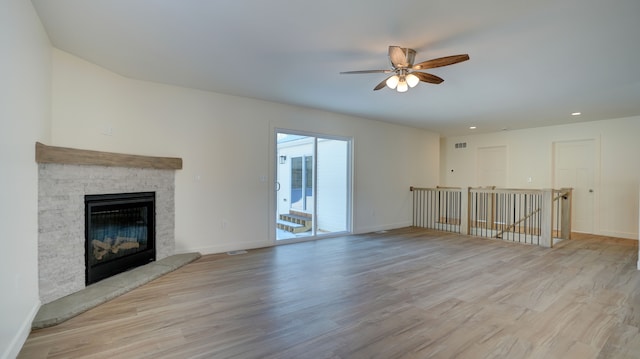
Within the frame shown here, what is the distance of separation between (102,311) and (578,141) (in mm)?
8964

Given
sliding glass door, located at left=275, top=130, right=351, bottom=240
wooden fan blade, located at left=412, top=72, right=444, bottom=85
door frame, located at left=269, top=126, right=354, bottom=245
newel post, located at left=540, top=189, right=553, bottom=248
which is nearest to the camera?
wooden fan blade, located at left=412, top=72, right=444, bottom=85

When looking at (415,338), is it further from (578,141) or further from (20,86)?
(578,141)

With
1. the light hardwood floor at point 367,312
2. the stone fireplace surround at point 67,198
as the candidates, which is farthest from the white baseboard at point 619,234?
the stone fireplace surround at point 67,198

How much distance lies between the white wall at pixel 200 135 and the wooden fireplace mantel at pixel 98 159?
21 centimetres

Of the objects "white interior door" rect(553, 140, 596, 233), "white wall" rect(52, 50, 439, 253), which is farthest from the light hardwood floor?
"white interior door" rect(553, 140, 596, 233)

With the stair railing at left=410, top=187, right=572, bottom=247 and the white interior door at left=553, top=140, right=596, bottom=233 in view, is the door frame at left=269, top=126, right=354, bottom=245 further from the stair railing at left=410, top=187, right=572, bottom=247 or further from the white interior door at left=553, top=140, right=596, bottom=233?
the white interior door at left=553, top=140, right=596, bottom=233

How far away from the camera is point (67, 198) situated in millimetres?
3014

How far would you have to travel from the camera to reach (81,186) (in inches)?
125

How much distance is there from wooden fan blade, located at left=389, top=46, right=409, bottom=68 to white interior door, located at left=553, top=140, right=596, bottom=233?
246 inches

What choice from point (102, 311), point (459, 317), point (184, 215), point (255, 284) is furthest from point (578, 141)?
point (102, 311)

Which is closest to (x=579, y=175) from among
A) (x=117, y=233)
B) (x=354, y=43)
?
(x=354, y=43)

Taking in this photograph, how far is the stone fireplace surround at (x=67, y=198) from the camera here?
108 inches

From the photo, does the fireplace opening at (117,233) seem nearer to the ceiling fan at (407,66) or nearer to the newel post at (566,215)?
the ceiling fan at (407,66)

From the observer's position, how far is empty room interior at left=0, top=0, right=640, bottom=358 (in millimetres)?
2293
